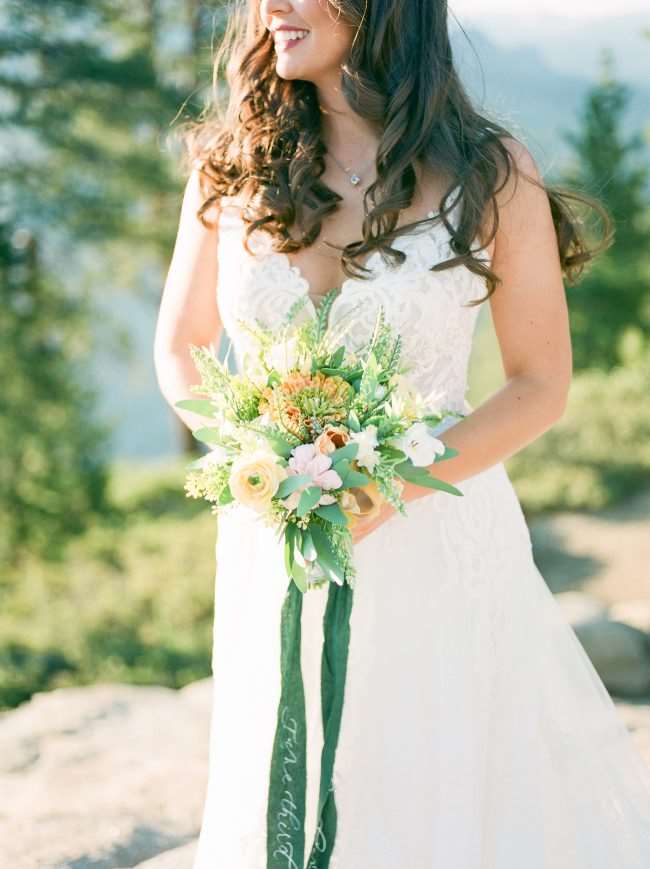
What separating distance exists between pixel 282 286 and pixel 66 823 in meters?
2.14

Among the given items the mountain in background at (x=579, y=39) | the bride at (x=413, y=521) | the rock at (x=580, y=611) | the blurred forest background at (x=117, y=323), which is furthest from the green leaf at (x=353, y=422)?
the blurred forest background at (x=117, y=323)

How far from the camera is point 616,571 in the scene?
10.1m

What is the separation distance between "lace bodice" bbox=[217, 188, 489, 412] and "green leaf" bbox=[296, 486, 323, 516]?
1.81 ft

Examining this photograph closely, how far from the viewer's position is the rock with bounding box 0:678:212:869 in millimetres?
3596

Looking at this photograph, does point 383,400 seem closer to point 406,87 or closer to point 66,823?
point 406,87

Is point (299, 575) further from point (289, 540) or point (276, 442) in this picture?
point (276, 442)

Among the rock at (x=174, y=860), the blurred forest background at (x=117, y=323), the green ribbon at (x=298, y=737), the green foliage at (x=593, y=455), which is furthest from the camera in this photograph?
the green foliage at (x=593, y=455)

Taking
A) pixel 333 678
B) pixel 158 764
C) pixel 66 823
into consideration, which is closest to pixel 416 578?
pixel 333 678

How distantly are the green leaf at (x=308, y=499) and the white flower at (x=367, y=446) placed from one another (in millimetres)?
103

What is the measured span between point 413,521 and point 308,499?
0.67 meters

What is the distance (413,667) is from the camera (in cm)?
265

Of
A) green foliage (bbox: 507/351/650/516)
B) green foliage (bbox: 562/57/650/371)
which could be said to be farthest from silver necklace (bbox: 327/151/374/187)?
green foliage (bbox: 562/57/650/371)

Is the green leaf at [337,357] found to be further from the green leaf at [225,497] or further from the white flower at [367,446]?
the green leaf at [225,497]

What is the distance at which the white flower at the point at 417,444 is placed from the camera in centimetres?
214
